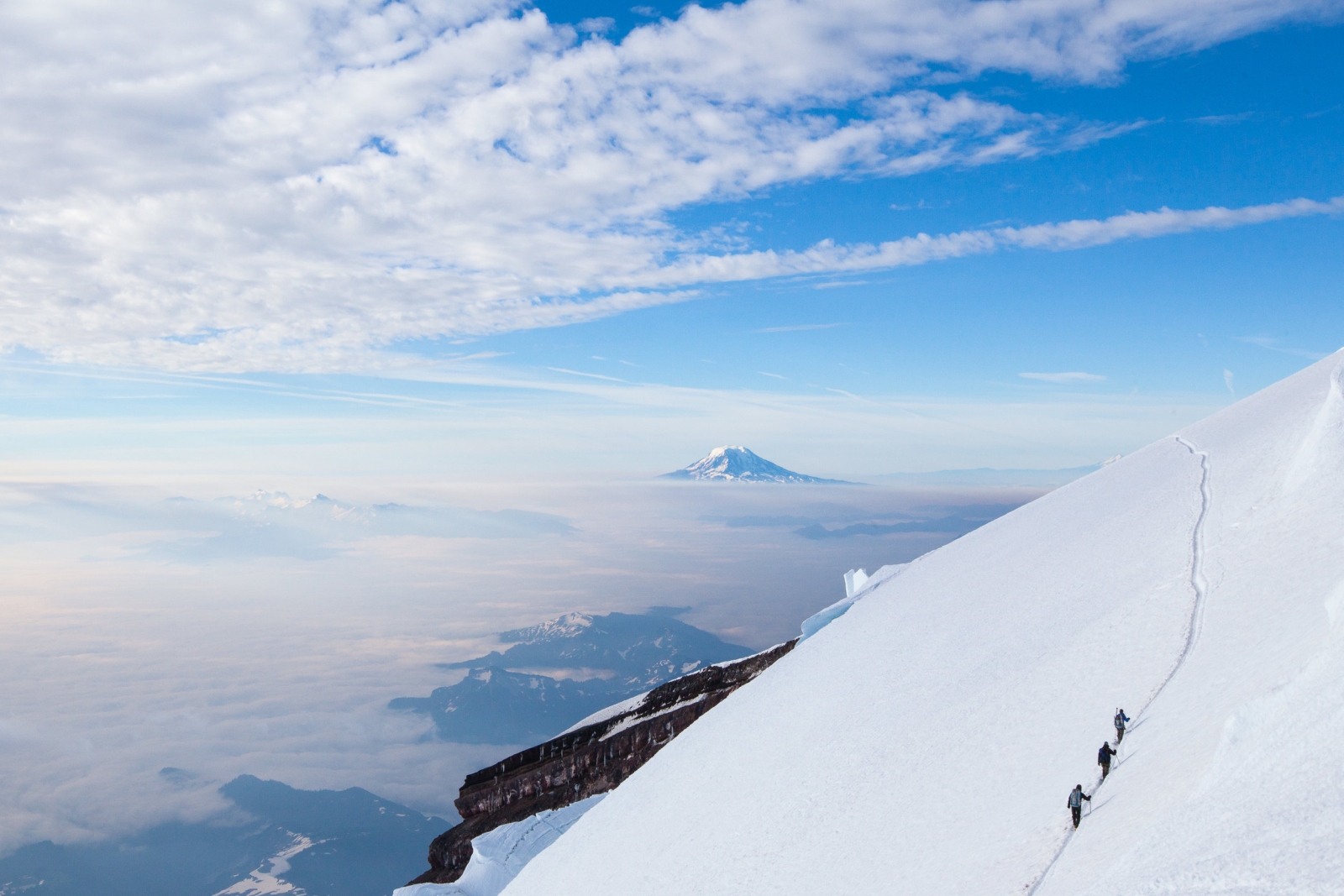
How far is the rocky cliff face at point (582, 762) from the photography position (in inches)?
2227

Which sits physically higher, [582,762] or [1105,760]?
[1105,760]

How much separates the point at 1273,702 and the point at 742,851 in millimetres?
12830

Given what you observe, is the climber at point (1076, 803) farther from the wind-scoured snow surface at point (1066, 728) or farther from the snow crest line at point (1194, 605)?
the wind-scoured snow surface at point (1066, 728)

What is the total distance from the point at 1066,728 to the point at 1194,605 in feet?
18.3

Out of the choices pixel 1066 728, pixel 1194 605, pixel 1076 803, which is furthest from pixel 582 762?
pixel 1076 803

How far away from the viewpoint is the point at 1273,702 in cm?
927

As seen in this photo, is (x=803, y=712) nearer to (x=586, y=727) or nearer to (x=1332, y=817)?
(x=1332, y=817)

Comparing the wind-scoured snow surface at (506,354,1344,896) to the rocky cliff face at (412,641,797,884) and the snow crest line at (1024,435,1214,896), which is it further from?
the rocky cliff face at (412,641,797,884)

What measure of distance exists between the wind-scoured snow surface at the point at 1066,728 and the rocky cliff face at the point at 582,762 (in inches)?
1083

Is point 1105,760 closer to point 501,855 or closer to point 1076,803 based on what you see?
point 1076,803

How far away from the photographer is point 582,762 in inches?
2483

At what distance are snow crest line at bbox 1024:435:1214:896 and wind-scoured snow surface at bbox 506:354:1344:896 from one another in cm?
9

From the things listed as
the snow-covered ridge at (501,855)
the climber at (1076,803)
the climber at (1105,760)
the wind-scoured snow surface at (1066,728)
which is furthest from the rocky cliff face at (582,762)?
the climber at (1076,803)

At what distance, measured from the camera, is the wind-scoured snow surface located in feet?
28.5
